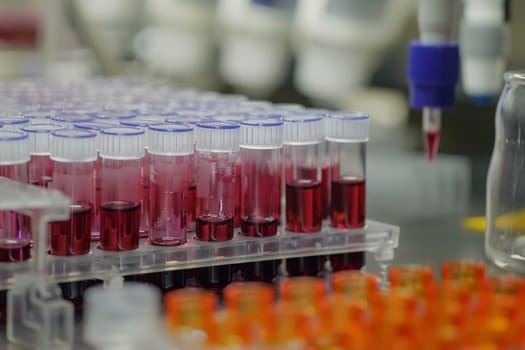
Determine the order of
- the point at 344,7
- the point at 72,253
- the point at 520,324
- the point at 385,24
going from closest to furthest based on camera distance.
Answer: the point at 520,324 < the point at 72,253 < the point at 344,7 < the point at 385,24

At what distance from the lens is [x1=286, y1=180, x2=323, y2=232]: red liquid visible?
1.46m

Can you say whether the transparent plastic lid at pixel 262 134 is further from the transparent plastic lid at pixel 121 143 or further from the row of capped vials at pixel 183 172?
the transparent plastic lid at pixel 121 143

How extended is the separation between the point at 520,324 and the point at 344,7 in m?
1.97

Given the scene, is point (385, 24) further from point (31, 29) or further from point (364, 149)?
point (364, 149)

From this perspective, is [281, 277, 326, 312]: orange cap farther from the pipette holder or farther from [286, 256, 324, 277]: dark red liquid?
[286, 256, 324, 277]: dark red liquid

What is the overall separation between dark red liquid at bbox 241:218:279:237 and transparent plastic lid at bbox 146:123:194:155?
0.41 feet

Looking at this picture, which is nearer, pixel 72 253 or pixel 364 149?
pixel 72 253

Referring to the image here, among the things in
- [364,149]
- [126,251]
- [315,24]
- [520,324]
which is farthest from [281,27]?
[520,324]

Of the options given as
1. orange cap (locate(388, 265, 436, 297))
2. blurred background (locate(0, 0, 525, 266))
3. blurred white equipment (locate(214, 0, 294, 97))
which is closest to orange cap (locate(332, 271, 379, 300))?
orange cap (locate(388, 265, 436, 297))

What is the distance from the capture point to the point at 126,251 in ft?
4.35

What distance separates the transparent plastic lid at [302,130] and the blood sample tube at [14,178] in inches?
14.6

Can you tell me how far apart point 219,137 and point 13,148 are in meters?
0.28

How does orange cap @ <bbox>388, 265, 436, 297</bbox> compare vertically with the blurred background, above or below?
below

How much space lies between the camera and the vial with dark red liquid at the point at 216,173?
142 cm
